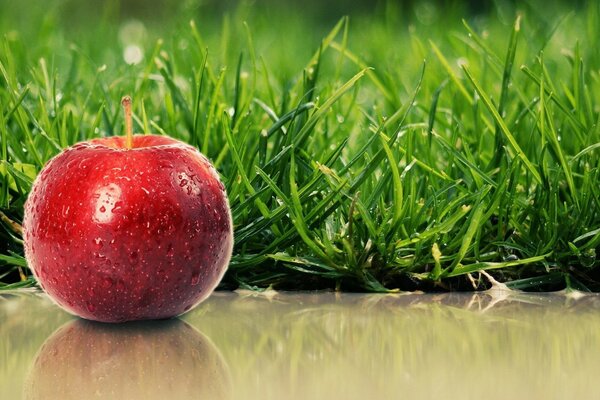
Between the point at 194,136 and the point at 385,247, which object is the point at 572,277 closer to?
the point at 385,247

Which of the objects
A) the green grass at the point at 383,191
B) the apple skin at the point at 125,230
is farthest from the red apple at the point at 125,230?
the green grass at the point at 383,191

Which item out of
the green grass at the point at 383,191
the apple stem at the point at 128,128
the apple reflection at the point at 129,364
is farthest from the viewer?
the green grass at the point at 383,191

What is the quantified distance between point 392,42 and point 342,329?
3.32 m

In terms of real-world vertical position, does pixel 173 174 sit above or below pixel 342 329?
above

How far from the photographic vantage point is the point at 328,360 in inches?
76.5

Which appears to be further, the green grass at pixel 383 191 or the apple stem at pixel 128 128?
the green grass at pixel 383 191

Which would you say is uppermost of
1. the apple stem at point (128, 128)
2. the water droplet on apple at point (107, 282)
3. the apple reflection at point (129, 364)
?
the apple stem at point (128, 128)

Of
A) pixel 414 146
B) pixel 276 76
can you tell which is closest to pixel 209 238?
pixel 414 146

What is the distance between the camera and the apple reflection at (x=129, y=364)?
1724 millimetres

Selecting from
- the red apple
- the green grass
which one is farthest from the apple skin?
the green grass

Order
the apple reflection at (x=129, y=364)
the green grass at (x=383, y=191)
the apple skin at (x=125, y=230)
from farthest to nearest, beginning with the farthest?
the green grass at (x=383, y=191)
the apple skin at (x=125, y=230)
the apple reflection at (x=129, y=364)

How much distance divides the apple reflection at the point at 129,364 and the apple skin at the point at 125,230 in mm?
56

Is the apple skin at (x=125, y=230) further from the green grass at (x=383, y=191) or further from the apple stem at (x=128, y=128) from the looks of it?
the green grass at (x=383, y=191)

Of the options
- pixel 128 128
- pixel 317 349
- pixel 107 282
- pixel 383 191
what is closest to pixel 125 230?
pixel 107 282
